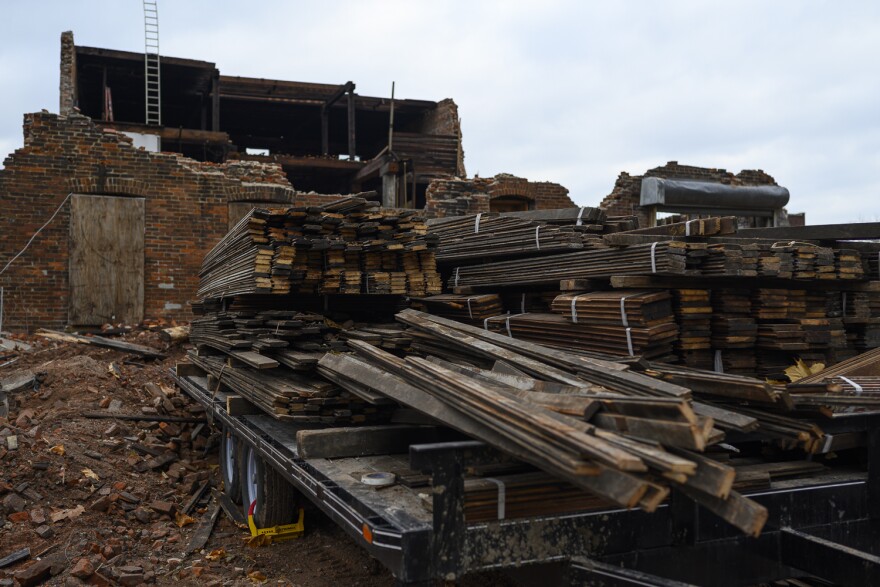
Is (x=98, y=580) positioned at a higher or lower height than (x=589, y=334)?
lower

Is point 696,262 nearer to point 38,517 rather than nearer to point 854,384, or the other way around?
point 854,384

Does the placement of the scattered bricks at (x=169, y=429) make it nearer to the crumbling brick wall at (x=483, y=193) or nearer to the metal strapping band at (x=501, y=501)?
the metal strapping band at (x=501, y=501)

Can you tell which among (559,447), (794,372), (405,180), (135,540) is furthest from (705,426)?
(405,180)

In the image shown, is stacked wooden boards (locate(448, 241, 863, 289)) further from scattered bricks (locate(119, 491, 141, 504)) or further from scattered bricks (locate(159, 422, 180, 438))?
scattered bricks (locate(159, 422, 180, 438))

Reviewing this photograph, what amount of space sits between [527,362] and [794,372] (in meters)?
2.13

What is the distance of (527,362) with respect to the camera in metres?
3.87

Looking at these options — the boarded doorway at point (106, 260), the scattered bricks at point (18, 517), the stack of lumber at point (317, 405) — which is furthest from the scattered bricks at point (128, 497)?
the boarded doorway at point (106, 260)

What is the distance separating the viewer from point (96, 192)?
1389 centimetres

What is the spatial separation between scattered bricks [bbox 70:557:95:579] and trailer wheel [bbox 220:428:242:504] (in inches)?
49.1

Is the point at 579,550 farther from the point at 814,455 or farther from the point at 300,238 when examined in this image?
the point at 300,238

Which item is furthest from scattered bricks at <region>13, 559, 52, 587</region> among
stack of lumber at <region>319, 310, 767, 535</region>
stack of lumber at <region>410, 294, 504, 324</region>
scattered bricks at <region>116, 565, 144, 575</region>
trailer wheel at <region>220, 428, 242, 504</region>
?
stack of lumber at <region>410, 294, 504, 324</region>

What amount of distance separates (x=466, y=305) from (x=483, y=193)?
11.1 meters

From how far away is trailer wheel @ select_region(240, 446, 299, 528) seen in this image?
5.18 m

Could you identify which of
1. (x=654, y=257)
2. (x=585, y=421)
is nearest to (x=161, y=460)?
(x=654, y=257)
